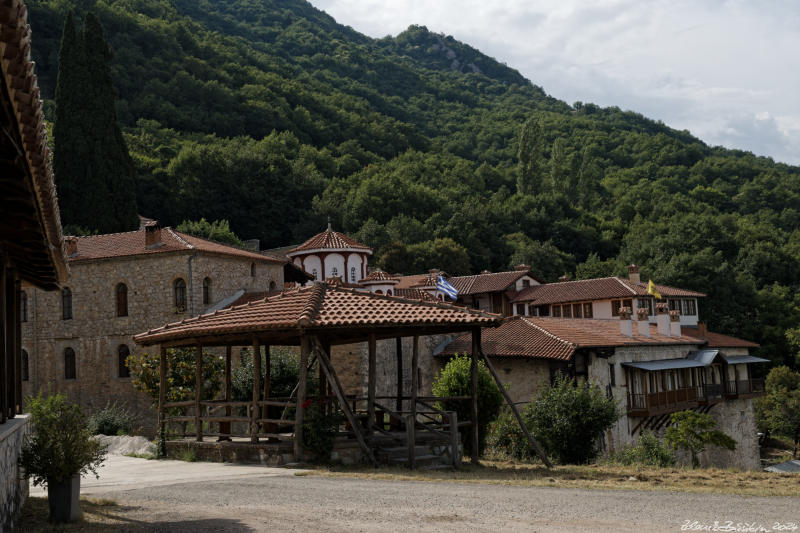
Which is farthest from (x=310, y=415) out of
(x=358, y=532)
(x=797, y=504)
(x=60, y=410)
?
(x=797, y=504)

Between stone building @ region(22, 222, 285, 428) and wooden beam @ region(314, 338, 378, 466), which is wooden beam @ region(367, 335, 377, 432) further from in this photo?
stone building @ region(22, 222, 285, 428)

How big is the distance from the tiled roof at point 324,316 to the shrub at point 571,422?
4268 millimetres

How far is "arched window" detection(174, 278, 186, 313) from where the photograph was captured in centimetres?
3130

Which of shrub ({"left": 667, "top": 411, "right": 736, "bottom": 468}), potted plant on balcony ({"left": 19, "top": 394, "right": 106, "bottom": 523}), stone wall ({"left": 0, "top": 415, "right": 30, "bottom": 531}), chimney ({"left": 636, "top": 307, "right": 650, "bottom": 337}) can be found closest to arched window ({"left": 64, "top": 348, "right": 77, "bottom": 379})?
shrub ({"left": 667, "top": 411, "right": 736, "bottom": 468})

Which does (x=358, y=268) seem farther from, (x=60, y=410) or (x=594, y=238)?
→ (x=594, y=238)

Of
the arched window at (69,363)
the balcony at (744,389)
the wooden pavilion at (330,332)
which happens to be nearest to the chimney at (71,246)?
the arched window at (69,363)

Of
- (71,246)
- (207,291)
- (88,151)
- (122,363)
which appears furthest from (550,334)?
(88,151)

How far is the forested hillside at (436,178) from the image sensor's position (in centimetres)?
6881

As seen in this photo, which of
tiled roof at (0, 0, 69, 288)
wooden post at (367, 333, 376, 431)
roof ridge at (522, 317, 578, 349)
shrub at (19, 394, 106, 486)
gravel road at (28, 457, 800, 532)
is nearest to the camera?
tiled roof at (0, 0, 69, 288)

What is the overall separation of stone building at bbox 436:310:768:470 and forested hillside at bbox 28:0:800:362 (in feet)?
71.8

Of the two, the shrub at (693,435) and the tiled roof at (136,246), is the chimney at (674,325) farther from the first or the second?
the tiled roof at (136,246)

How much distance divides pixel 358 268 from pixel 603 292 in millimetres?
17069

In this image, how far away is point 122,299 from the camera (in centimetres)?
3250

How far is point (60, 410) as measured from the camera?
31.2 feet
